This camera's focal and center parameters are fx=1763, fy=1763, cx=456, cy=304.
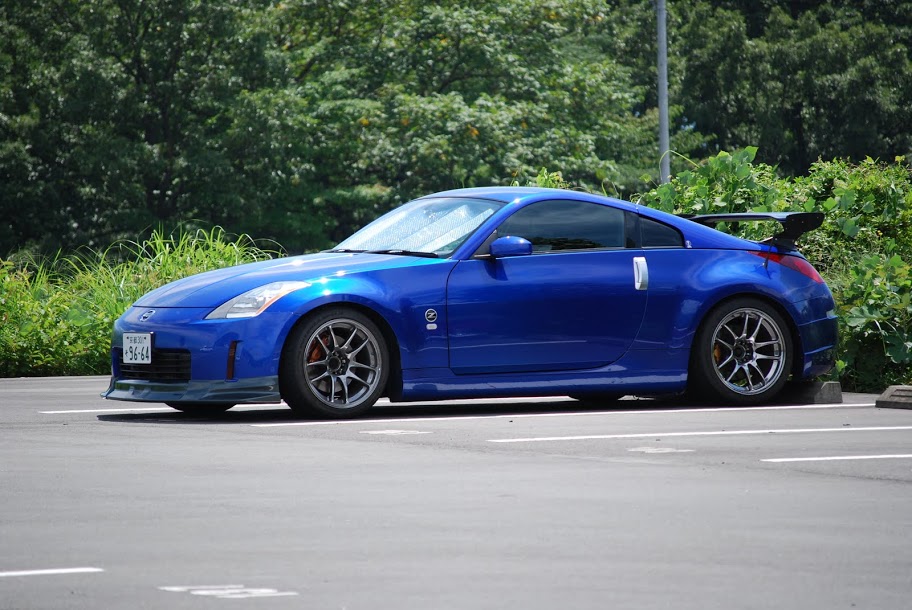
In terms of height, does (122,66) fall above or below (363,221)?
above

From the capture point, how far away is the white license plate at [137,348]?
34.6 ft

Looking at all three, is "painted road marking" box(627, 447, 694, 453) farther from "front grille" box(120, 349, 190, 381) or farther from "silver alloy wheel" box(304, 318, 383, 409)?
"front grille" box(120, 349, 190, 381)

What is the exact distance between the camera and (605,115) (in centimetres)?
5053

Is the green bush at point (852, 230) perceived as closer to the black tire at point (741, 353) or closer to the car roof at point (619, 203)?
the black tire at point (741, 353)

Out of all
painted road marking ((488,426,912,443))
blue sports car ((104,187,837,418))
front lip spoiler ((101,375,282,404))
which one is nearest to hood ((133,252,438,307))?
blue sports car ((104,187,837,418))

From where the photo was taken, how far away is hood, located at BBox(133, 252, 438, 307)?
10469 mm

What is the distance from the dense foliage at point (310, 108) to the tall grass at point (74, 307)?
21.7m

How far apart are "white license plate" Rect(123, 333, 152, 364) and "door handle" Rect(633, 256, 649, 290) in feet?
10.1

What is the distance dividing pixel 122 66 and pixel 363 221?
7869 mm

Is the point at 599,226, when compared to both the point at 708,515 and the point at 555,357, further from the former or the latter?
the point at 708,515

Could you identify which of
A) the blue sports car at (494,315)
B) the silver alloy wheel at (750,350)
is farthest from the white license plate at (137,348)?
the silver alloy wheel at (750,350)

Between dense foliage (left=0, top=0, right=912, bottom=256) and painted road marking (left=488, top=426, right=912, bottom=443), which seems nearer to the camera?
painted road marking (left=488, top=426, right=912, bottom=443)

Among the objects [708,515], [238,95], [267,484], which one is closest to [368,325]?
[267,484]

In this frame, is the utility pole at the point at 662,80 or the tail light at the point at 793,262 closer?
the tail light at the point at 793,262
